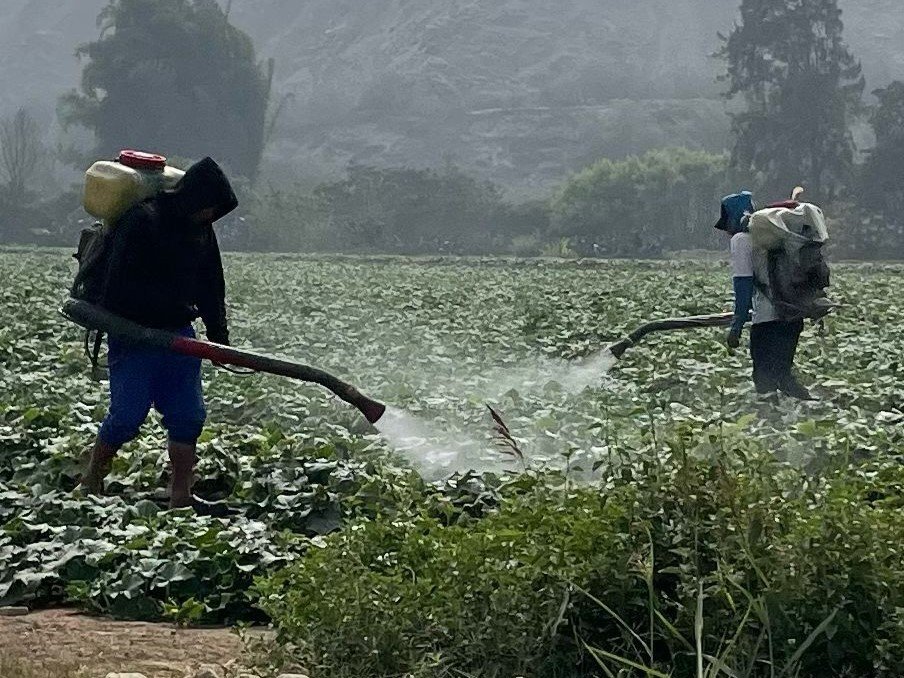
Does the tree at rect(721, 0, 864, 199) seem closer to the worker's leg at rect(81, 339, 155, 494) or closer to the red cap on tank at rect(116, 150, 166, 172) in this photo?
the red cap on tank at rect(116, 150, 166, 172)

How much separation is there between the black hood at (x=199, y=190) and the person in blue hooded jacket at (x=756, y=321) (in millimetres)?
3642

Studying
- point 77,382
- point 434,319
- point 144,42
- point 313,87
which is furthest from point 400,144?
point 77,382

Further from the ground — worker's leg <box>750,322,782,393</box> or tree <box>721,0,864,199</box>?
tree <box>721,0,864,199</box>

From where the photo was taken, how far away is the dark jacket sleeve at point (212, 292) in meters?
7.25

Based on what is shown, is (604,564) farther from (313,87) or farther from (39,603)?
(313,87)

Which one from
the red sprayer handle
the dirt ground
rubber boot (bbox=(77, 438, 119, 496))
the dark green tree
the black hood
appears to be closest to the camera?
the dirt ground

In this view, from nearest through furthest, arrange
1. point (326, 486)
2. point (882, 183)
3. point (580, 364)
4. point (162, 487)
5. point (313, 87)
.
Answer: point (326, 486), point (162, 487), point (580, 364), point (882, 183), point (313, 87)

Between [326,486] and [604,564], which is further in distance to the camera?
[326,486]

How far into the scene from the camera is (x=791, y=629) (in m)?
4.13

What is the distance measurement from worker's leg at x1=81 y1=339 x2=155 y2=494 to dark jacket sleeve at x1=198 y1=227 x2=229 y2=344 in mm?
331

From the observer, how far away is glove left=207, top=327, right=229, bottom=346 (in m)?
7.34

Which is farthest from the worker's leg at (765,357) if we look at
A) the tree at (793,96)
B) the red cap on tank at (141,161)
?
the tree at (793,96)

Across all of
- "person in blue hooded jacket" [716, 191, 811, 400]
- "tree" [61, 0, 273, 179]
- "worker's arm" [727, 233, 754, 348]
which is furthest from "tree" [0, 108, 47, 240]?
"worker's arm" [727, 233, 754, 348]

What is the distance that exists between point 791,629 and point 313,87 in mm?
146051
